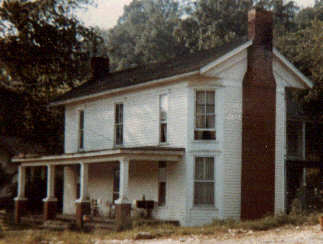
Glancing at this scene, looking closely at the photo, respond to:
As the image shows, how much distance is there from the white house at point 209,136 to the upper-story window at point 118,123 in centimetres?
62

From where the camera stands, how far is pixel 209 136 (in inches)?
980

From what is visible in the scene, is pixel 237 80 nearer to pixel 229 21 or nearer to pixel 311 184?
pixel 311 184

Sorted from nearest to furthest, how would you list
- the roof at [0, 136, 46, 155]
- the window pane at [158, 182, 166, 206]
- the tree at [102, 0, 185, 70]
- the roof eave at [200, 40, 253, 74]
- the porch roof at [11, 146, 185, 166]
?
the porch roof at [11, 146, 185, 166] → the roof eave at [200, 40, 253, 74] → the window pane at [158, 182, 166, 206] → the roof at [0, 136, 46, 155] → the tree at [102, 0, 185, 70]

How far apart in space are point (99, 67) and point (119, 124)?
8.59 m

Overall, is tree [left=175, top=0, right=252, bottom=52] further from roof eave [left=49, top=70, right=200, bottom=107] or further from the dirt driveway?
the dirt driveway

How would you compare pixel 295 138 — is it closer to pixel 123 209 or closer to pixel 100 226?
pixel 100 226

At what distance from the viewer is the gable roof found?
24.5 m

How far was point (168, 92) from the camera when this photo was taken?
2575cm

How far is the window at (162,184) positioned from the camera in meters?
25.8

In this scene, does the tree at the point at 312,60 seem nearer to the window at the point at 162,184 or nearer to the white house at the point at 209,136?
the white house at the point at 209,136

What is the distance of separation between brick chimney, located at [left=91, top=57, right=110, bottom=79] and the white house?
8417 millimetres

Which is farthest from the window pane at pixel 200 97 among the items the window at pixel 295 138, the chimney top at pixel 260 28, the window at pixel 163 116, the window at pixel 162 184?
the window at pixel 295 138

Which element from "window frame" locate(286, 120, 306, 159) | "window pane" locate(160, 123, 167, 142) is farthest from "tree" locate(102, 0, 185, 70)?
"window pane" locate(160, 123, 167, 142)

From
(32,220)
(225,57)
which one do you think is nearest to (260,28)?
(225,57)
